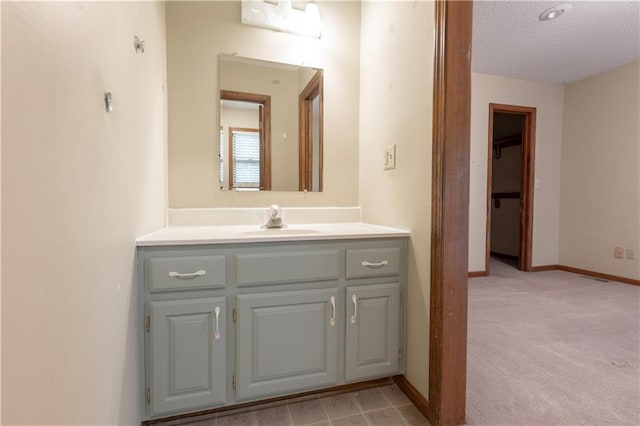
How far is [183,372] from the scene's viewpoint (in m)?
1.22

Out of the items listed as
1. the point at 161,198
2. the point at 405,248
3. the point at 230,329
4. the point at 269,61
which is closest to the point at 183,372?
the point at 230,329

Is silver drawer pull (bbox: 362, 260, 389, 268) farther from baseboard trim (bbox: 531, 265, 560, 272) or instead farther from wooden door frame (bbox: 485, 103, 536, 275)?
baseboard trim (bbox: 531, 265, 560, 272)

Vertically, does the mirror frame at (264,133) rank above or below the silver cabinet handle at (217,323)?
above

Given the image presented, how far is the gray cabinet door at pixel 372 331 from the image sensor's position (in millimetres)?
1434

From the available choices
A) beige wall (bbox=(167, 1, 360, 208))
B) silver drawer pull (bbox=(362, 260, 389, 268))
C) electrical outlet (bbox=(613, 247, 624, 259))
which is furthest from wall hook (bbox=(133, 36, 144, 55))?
electrical outlet (bbox=(613, 247, 624, 259))

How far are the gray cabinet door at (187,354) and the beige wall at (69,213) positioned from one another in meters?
0.09

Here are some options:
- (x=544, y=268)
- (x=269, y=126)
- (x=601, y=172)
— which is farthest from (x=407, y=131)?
(x=544, y=268)

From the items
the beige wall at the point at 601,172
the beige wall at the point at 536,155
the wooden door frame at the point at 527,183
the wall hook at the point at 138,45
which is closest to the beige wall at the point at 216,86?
the wall hook at the point at 138,45

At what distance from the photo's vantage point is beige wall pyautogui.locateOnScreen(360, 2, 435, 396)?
4.45ft

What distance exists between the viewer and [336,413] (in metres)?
1.36

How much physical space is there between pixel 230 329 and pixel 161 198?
79cm

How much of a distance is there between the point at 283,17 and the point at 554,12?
2.20 meters

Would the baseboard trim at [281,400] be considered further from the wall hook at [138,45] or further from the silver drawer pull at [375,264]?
the wall hook at [138,45]

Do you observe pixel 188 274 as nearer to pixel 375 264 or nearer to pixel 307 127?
pixel 375 264
